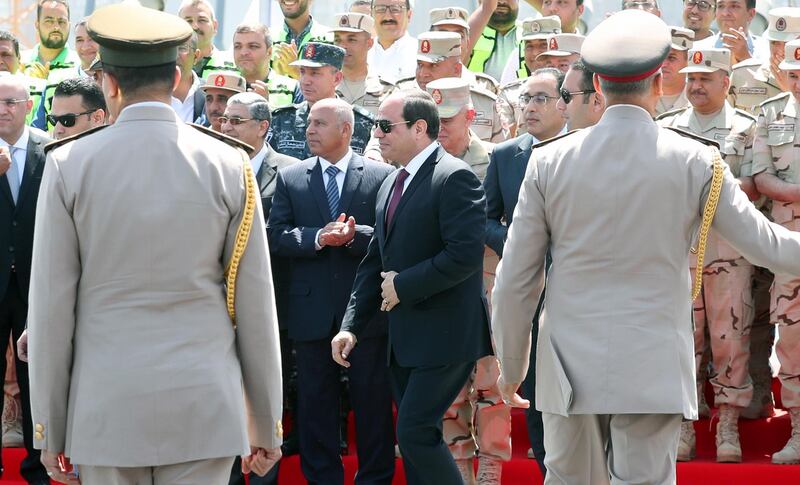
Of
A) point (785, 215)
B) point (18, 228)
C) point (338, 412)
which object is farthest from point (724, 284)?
point (18, 228)

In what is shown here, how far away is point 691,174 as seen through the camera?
416cm

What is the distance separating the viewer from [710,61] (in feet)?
23.7

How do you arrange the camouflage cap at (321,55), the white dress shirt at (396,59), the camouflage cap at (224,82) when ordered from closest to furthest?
1. the camouflage cap at (224,82)
2. the camouflage cap at (321,55)
3. the white dress shirt at (396,59)

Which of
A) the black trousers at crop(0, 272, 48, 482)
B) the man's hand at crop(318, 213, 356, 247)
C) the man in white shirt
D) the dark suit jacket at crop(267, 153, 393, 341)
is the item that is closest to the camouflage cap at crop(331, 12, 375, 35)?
the man in white shirt

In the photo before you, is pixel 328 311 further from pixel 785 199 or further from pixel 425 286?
pixel 785 199

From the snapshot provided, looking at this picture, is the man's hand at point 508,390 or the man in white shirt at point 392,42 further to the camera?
the man in white shirt at point 392,42

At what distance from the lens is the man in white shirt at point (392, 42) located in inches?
387

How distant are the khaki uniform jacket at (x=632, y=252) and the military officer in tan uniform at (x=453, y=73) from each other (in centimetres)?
405

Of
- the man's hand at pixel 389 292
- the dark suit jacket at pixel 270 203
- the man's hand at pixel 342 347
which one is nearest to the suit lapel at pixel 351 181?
the dark suit jacket at pixel 270 203

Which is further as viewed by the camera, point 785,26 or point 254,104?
point 785,26

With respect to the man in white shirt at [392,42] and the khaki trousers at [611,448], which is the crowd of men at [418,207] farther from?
the man in white shirt at [392,42]

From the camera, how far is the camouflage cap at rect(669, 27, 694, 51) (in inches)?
325

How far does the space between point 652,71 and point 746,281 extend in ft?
10.4

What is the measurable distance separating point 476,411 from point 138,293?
3.55 metres
